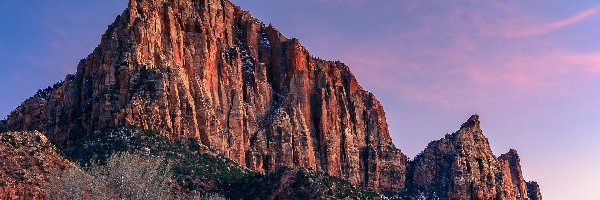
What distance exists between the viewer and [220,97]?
159 metres

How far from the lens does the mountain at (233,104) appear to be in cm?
13612

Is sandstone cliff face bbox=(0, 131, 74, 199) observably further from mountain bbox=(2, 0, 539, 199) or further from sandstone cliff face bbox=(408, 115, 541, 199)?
sandstone cliff face bbox=(408, 115, 541, 199)

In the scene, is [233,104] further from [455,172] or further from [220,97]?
[455,172]

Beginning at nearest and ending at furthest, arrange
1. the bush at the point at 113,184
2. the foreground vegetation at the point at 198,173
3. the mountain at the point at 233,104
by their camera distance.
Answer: the bush at the point at 113,184 < the foreground vegetation at the point at 198,173 < the mountain at the point at 233,104

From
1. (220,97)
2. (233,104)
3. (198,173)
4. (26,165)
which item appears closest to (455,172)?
(233,104)

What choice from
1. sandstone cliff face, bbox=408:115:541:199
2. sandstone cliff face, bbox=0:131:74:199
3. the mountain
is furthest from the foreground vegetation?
sandstone cliff face, bbox=408:115:541:199

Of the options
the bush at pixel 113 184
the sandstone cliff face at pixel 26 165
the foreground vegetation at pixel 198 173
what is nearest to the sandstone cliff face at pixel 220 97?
the foreground vegetation at pixel 198 173

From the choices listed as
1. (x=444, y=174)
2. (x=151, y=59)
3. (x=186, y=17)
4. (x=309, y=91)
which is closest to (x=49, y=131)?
(x=151, y=59)

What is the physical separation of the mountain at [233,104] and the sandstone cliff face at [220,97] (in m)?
0.22

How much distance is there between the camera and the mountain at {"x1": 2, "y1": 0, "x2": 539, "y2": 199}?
136 metres

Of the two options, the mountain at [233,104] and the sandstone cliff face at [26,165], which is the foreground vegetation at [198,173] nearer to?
the sandstone cliff face at [26,165]

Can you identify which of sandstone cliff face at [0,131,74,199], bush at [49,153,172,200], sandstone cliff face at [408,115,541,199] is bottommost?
bush at [49,153,172,200]

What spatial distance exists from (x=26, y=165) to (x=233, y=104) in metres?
72.1

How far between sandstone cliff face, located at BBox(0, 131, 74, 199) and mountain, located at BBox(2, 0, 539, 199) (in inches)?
1159
